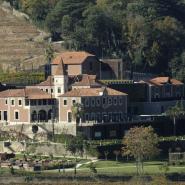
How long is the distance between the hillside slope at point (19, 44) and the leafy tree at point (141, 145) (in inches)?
1444

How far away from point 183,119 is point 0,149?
51.7 ft

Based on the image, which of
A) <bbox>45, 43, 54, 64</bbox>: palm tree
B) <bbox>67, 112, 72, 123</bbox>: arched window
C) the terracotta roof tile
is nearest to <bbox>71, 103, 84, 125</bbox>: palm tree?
<bbox>67, 112, 72, 123</bbox>: arched window

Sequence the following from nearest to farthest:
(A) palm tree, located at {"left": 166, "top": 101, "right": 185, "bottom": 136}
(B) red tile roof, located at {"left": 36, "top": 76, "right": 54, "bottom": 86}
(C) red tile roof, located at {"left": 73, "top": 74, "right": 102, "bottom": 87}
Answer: (A) palm tree, located at {"left": 166, "top": 101, "right": 185, "bottom": 136} < (C) red tile roof, located at {"left": 73, "top": 74, "right": 102, "bottom": 87} < (B) red tile roof, located at {"left": 36, "top": 76, "right": 54, "bottom": 86}

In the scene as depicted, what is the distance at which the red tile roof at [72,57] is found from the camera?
157 metres

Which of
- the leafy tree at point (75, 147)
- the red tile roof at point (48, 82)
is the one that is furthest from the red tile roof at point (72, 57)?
the leafy tree at point (75, 147)

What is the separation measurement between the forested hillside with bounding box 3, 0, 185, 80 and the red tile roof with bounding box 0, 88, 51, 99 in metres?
18.4

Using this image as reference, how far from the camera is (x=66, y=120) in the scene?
143 m

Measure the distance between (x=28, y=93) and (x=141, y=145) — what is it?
18.0 metres

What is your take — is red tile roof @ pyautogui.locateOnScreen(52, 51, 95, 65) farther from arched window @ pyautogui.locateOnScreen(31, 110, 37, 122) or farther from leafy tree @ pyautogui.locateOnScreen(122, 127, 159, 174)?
leafy tree @ pyautogui.locateOnScreen(122, 127, 159, 174)

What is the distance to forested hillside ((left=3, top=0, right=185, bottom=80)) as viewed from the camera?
16588cm

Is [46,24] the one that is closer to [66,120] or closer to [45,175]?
[66,120]

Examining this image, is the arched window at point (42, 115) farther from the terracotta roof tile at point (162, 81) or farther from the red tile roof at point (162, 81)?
the terracotta roof tile at point (162, 81)

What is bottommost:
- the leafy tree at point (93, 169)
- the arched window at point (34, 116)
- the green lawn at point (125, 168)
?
the green lawn at point (125, 168)

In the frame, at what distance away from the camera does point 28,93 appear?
145 metres
